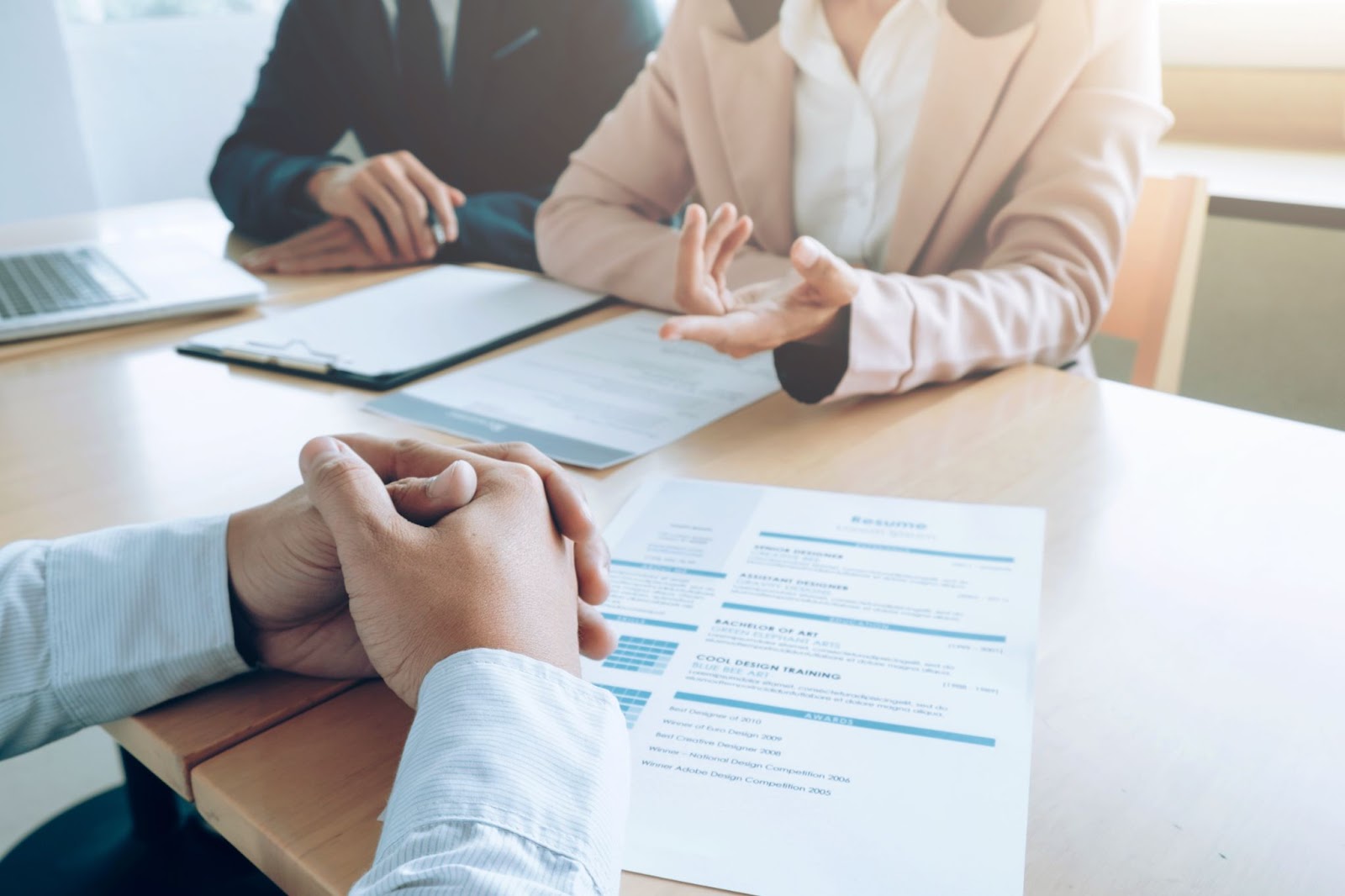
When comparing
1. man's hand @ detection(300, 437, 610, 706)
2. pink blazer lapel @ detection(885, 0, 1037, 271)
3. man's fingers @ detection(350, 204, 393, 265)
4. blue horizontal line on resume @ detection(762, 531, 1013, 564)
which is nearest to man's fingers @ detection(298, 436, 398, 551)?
man's hand @ detection(300, 437, 610, 706)

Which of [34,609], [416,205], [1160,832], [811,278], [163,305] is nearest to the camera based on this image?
[1160,832]

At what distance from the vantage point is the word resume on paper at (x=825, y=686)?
40 centimetres

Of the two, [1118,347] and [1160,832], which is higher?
[1160,832]

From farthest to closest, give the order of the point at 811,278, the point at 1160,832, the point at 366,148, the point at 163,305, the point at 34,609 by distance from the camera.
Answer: the point at 366,148, the point at 163,305, the point at 811,278, the point at 34,609, the point at 1160,832

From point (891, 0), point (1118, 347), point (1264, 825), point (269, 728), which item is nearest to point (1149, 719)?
point (1264, 825)

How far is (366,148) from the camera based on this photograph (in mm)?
1971

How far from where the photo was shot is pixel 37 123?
2812 millimetres

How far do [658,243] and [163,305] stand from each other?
52cm

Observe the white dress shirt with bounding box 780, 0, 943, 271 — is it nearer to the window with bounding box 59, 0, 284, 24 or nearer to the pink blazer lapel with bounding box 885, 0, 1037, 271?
the pink blazer lapel with bounding box 885, 0, 1037, 271

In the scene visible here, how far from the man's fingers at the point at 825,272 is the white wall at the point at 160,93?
110 inches

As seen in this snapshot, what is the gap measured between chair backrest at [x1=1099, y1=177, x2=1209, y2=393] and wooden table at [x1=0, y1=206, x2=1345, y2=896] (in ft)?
1.11

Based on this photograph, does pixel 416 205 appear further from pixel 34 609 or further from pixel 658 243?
pixel 34 609

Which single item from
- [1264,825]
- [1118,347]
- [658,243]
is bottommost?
[1118,347]

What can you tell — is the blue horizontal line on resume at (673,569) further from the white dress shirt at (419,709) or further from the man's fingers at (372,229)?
the man's fingers at (372,229)
